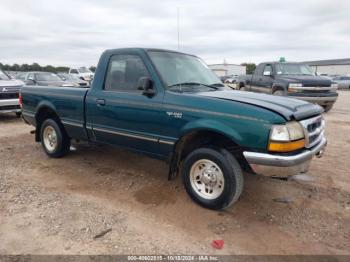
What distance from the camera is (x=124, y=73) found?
188 inches

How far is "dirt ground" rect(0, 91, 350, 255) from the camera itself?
322 centimetres

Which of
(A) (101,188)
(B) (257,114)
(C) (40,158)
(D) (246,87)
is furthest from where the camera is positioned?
(D) (246,87)

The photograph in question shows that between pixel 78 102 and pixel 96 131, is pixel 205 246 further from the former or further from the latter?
pixel 78 102

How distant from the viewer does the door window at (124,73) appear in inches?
179

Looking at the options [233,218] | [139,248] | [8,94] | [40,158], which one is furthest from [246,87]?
[139,248]

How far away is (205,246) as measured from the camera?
3207 millimetres

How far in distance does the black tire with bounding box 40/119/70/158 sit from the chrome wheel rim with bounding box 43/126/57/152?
24 millimetres

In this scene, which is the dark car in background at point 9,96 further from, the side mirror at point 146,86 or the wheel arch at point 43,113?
the side mirror at point 146,86

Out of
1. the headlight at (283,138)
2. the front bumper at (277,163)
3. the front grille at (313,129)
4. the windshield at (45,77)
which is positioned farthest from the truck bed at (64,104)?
the windshield at (45,77)

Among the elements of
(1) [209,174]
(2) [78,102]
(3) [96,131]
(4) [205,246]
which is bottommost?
(4) [205,246]

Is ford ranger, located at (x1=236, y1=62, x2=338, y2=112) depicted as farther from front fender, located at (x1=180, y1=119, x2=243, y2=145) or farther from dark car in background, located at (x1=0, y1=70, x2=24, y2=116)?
dark car in background, located at (x1=0, y1=70, x2=24, y2=116)

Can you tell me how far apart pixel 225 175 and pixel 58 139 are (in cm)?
346

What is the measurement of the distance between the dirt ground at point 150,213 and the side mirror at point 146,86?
4.47 feet

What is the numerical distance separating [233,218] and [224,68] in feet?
215
